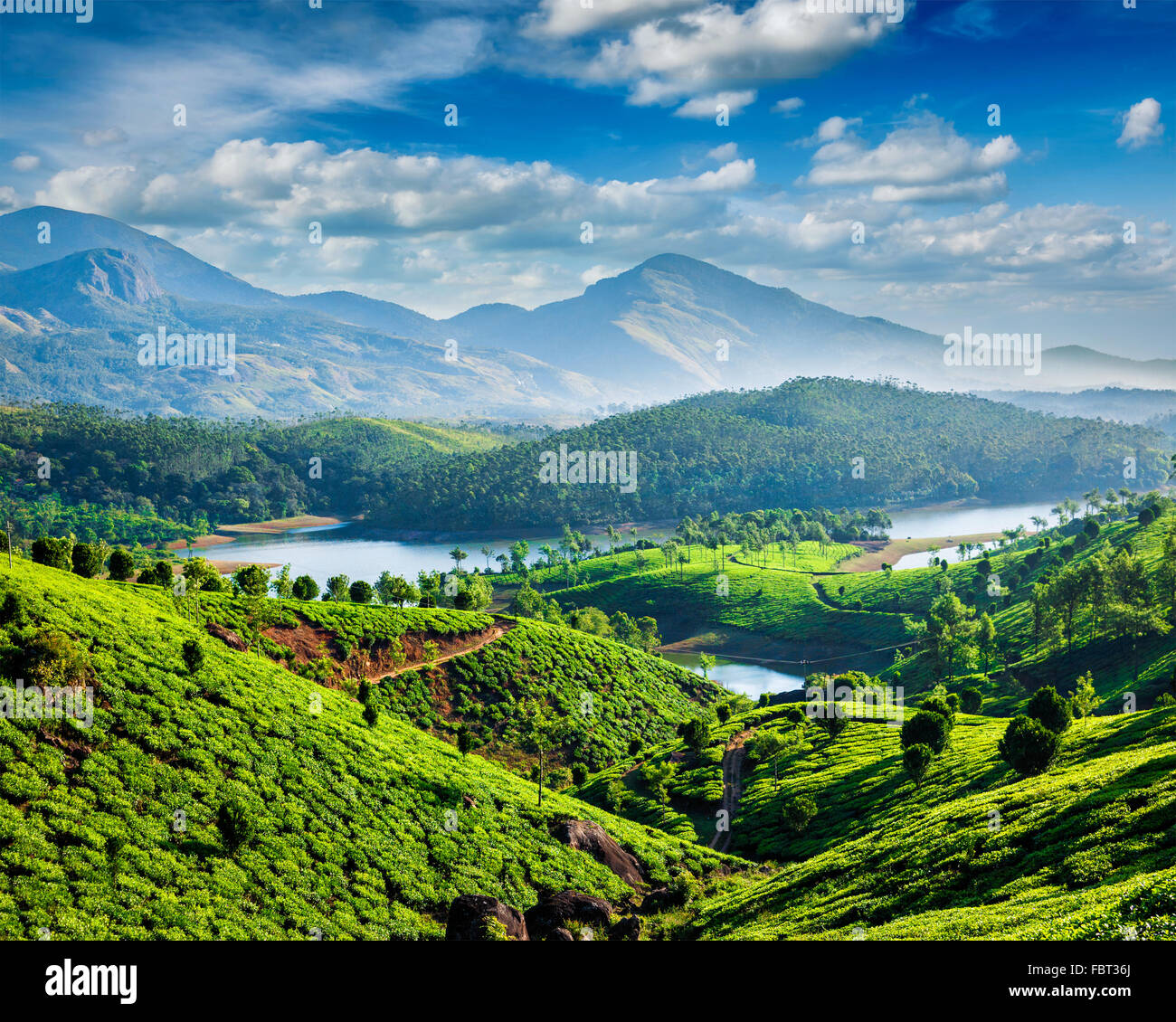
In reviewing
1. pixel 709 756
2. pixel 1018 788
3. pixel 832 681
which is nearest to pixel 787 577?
pixel 832 681

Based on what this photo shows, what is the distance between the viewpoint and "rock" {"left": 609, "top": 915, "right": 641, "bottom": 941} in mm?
34166

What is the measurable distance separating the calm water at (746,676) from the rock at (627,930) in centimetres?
9612

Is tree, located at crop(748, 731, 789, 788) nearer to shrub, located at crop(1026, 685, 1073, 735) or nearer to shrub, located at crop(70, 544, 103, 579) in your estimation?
shrub, located at crop(1026, 685, 1073, 735)

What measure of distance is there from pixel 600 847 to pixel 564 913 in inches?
404

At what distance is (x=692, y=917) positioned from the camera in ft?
125

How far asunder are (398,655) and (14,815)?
160 ft

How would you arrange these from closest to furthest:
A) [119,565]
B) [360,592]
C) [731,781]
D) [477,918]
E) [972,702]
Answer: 1. [477,918]
2. [119,565]
3. [731,781]
4. [972,702]
5. [360,592]

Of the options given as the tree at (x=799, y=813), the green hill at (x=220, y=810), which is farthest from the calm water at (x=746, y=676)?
the green hill at (x=220, y=810)

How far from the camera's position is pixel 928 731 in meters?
55.7

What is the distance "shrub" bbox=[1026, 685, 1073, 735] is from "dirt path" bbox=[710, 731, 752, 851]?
2261 cm

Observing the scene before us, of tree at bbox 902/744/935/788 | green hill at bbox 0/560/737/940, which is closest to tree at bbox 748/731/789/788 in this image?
tree at bbox 902/744/935/788

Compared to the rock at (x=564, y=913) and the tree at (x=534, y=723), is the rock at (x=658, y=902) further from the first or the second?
the tree at (x=534, y=723)

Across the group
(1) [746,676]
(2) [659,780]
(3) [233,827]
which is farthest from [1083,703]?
(1) [746,676]

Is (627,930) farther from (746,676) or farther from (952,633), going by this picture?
(746,676)
